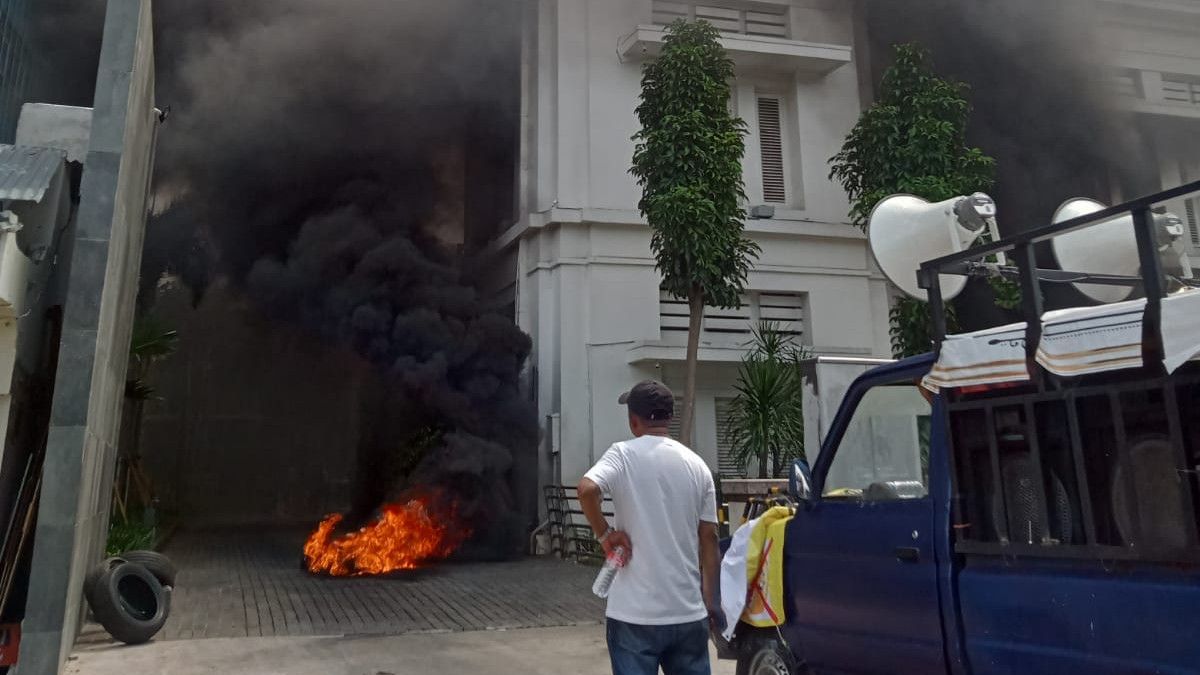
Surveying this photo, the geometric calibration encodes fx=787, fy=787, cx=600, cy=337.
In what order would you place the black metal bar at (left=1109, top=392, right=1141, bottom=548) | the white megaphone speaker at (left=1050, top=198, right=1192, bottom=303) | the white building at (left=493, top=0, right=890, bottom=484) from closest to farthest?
the black metal bar at (left=1109, top=392, right=1141, bottom=548)
the white megaphone speaker at (left=1050, top=198, right=1192, bottom=303)
the white building at (left=493, top=0, right=890, bottom=484)

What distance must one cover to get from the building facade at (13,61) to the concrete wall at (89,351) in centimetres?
158

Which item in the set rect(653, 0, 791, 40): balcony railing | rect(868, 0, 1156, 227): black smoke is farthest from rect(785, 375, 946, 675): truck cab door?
rect(653, 0, 791, 40): balcony railing

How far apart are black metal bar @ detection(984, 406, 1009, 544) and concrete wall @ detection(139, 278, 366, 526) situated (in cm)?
1793

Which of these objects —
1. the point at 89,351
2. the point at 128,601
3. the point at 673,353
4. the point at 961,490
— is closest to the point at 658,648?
the point at 961,490

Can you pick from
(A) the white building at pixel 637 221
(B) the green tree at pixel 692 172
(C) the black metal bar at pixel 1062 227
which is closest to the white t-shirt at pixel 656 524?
(C) the black metal bar at pixel 1062 227

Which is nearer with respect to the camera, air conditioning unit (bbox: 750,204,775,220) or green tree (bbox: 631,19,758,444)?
green tree (bbox: 631,19,758,444)

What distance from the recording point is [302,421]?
20906 millimetres

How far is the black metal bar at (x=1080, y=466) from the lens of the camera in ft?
8.05

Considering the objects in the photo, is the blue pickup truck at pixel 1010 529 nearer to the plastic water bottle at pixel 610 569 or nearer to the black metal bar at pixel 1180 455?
the black metal bar at pixel 1180 455

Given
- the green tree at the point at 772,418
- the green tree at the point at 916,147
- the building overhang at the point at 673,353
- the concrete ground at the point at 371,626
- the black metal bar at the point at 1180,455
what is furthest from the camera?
the building overhang at the point at 673,353

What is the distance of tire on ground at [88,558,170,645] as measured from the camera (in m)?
6.13

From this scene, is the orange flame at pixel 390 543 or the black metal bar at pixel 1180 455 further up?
the black metal bar at pixel 1180 455

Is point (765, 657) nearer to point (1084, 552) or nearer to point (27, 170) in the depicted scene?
point (1084, 552)

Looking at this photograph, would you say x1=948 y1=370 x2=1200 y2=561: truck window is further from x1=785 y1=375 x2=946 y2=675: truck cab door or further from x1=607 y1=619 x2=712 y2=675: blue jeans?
x1=607 y1=619 x2=712 y2=675: blue jeans
